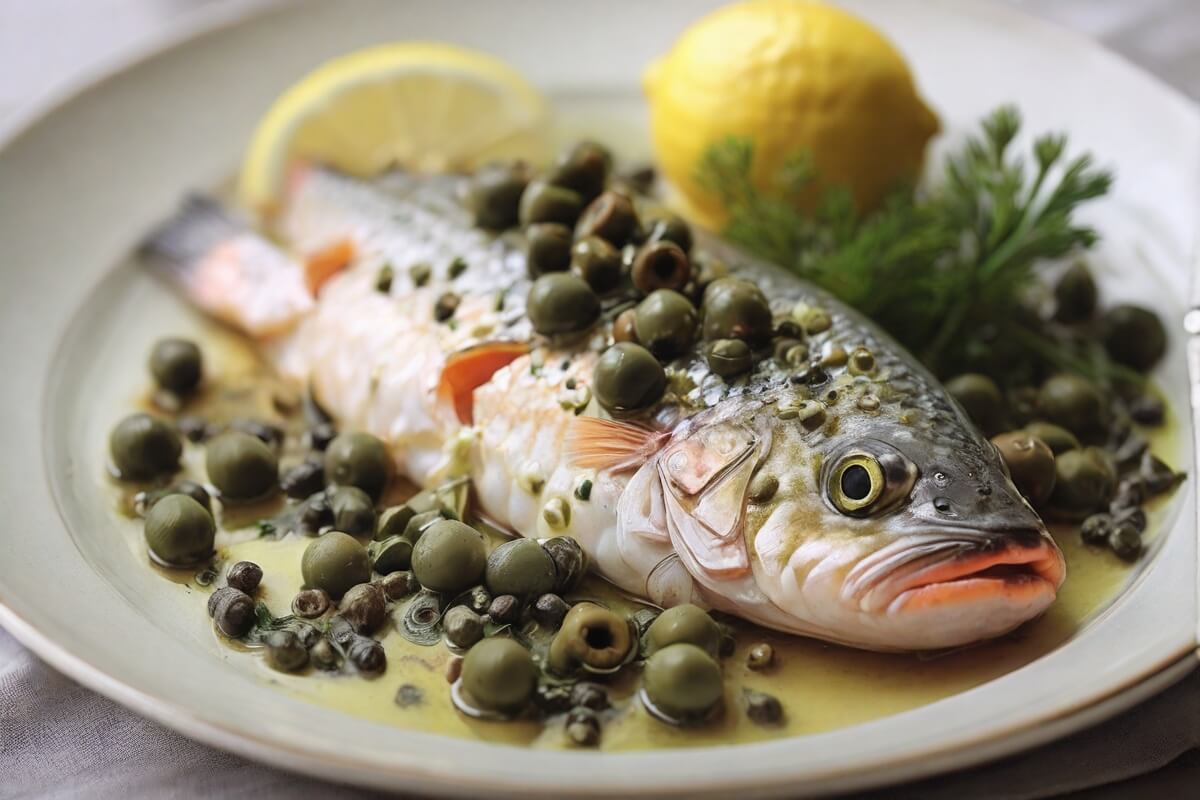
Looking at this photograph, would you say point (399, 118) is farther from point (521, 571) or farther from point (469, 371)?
point (521, 571)

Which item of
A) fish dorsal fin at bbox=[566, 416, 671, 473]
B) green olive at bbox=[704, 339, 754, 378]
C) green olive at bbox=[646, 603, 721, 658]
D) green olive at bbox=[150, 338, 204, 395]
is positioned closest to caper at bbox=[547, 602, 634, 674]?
green olive at bbox=[646, 603, 721, 658]

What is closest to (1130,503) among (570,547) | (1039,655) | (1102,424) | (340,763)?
(1102,424)

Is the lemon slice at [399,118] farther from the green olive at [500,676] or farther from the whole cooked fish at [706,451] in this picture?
the green olive at [500,676]

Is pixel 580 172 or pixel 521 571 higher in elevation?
pixel 580 172

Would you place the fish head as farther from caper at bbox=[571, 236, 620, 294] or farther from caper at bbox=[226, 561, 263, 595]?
caper at bbox=[226, 561, 263, 595]

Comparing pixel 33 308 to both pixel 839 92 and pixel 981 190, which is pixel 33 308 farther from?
pixel 981 190

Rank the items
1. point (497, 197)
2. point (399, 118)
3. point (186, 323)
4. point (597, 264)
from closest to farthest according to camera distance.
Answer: point (597, 264), point (497, 197), point (186, 323), point (399, 118)

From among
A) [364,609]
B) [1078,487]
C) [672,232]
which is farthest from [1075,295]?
[364,609]

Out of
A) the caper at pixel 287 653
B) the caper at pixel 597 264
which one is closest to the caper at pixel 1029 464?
the caper at pixel 597 264
